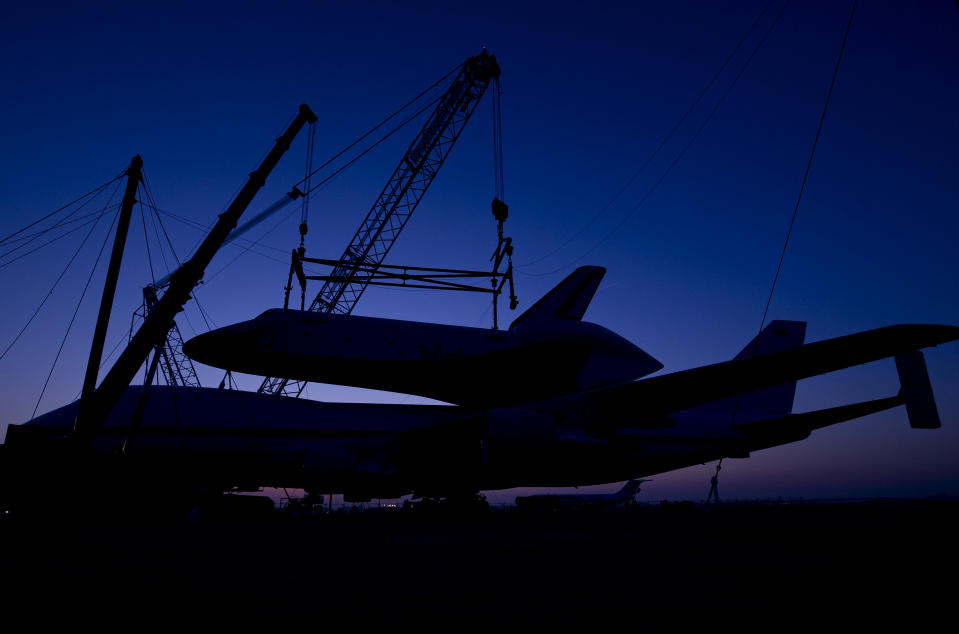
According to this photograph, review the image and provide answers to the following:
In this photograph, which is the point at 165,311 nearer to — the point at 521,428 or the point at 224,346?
the point at 224,346

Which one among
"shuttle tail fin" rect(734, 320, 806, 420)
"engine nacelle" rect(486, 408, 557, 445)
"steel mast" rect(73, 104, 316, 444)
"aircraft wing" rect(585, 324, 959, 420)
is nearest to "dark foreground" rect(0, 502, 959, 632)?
"aircraft wing" rect(585, 324, 959, 420)

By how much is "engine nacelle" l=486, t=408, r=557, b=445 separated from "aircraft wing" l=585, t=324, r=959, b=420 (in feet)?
5.49

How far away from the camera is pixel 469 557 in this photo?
23.4 feet

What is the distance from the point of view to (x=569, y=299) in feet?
80.9

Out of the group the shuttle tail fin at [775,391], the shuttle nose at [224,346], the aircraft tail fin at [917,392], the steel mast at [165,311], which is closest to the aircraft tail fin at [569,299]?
the shuttle tail fin at [775,391]

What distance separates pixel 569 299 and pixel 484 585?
67.2ft

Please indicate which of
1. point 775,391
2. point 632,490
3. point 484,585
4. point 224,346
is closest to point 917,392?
point 484,585

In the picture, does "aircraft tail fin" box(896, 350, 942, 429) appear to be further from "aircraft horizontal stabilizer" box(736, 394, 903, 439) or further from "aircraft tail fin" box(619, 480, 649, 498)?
"aircraft tail fin" box(619, 480, 649, 498)

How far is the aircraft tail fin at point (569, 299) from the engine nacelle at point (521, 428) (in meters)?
10.5

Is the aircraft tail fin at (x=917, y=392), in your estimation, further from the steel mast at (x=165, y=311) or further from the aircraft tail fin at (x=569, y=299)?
the steel mast at (x=165, y=311)

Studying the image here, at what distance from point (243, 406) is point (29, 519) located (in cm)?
1206

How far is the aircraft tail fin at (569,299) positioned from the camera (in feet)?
80.3

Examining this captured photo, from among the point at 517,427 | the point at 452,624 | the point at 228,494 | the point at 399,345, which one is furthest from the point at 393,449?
the point at 452,624

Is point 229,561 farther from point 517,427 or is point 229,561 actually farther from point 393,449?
point 393,449
